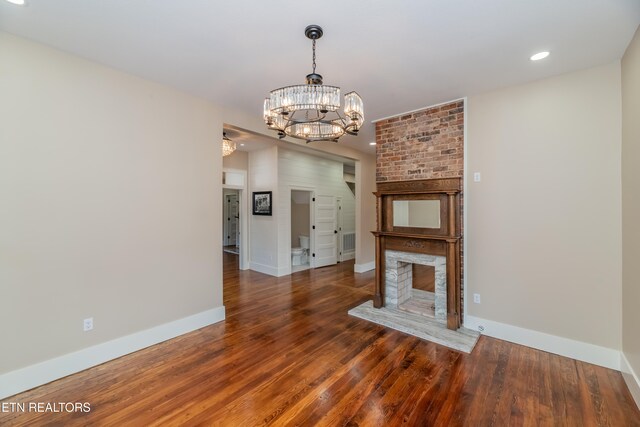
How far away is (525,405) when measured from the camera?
2.09 m

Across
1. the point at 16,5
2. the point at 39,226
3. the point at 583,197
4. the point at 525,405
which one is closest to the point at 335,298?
the point at 525,405

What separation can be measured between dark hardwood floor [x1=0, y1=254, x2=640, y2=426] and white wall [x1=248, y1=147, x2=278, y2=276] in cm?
273

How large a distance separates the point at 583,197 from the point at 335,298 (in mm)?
3374

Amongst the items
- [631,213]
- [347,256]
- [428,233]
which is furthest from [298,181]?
[631,213]

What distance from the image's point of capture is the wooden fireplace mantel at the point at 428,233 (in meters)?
3.36

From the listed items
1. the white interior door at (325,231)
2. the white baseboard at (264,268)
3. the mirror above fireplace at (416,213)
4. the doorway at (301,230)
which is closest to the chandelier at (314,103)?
the mirror above fireplace at (416,213)

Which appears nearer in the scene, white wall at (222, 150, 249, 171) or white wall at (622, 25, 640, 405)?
white wall at (622, 25, 640, 405)

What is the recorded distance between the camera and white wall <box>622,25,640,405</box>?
217cm

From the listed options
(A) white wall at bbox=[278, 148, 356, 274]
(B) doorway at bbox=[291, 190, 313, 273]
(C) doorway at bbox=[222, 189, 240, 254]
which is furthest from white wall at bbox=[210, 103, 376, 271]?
(C) doorway at bbox=[222, 189, 240, 254]

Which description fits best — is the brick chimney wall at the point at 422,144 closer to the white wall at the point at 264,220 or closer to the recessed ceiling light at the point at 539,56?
the recessed ceiling light at the point at 539,56

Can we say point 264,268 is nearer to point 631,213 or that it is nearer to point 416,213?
point 416,213

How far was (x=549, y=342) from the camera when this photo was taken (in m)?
2.88

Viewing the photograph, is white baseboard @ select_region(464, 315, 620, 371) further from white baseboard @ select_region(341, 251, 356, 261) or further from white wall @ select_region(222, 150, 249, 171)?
white wall @ select_region(222, 150, 249, 171)

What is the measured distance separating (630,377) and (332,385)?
247cm
